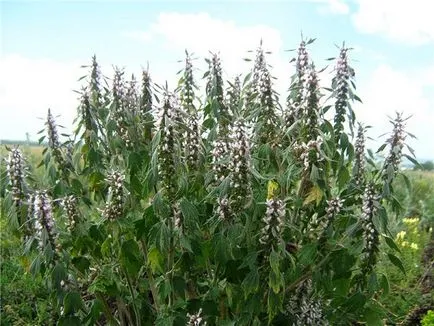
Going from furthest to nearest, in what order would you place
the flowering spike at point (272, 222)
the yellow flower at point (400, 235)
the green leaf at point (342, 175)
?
the yellow flower at point (400, 235) < the green leaf at point (342, 175) < the flowering spike at point (272, 222)

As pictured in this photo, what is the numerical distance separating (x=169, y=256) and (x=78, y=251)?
2.08 ft

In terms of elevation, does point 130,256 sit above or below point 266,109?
below

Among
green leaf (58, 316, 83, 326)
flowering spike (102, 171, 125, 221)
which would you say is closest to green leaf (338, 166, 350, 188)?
flowering spike (102, 171, 125, 221)

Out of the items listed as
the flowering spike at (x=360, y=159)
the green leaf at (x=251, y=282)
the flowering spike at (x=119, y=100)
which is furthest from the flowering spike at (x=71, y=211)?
the flowering spike at (x=360, y=159)

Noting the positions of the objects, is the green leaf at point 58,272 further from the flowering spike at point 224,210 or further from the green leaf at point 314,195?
the green leaf at point 314,195

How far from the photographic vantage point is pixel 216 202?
299 centimetres

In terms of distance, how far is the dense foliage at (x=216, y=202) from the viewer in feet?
9.21

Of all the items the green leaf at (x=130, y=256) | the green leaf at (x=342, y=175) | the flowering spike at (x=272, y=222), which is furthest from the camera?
the green leaf at (x=342, y=175)

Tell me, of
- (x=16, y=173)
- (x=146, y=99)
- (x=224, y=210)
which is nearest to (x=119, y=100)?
(x=146, y=99)

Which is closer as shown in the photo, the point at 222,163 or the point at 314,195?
the point at 222,163

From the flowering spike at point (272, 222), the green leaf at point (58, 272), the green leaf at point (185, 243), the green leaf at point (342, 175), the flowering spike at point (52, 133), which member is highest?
the flowering spike at point (52, 133)

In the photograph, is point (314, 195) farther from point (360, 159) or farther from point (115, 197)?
point (115, 197)

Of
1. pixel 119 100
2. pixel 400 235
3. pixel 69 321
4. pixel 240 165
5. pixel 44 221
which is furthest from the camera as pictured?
pixel 400 235

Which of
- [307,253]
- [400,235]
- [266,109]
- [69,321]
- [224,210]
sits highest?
[266,109]
